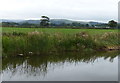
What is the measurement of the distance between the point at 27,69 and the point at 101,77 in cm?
251

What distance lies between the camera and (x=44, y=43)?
11.6 m

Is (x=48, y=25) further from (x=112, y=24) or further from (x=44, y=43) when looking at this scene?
(x=44, y=43)

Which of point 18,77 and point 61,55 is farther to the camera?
point 61,55

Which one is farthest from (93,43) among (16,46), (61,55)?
(16,46)

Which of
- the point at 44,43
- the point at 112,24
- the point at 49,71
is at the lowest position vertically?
the point at 49,71

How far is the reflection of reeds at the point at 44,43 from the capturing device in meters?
10.8

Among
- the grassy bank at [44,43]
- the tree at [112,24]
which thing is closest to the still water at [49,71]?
the grassy bank at [44,43]

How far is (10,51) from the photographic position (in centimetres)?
1071

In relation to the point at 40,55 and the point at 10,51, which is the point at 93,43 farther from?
the point at 10,51

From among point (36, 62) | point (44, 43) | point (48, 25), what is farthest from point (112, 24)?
point (36, 62)

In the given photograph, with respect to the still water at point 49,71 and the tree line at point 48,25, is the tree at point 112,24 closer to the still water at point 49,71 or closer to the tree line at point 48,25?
the tree line at point 48,25

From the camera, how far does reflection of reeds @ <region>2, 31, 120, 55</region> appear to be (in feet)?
35.6

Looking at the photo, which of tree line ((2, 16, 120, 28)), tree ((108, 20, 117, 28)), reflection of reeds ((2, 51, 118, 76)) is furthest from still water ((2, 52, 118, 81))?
tree ((108, 20, 117, 28))

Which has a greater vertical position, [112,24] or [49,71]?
[112,24]
